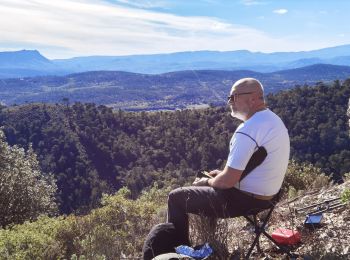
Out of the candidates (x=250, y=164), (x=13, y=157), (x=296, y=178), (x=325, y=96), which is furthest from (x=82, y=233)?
(x=325, y=96)

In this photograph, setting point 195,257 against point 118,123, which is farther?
point 118,123

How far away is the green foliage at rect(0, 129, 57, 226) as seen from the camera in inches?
473

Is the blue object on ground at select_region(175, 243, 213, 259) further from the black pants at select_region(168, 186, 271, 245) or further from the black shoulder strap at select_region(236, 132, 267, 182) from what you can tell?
the black shoulder strap at select_region(236, 132, 267, 182)

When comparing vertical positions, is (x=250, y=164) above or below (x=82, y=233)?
above

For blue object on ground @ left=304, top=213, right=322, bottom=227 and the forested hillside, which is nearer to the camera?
blue object on ground @ left=304, top=213, right=322, bottom=227

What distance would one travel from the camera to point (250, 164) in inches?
139

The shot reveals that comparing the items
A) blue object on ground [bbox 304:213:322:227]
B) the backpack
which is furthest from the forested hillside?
the backpack

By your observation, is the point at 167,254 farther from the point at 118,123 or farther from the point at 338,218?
the point at 118,123

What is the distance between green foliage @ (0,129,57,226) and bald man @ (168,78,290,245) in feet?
28.0

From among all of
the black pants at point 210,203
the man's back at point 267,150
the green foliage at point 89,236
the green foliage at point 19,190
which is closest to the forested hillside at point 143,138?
the green foliage at point 19,190

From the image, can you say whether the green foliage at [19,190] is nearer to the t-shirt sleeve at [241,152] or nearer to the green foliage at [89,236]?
the green foliage at [89,236]

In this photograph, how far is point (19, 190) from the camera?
1309 centimetres

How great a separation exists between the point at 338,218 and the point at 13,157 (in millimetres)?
13016

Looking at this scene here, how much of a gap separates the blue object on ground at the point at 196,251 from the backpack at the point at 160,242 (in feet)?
0.49
